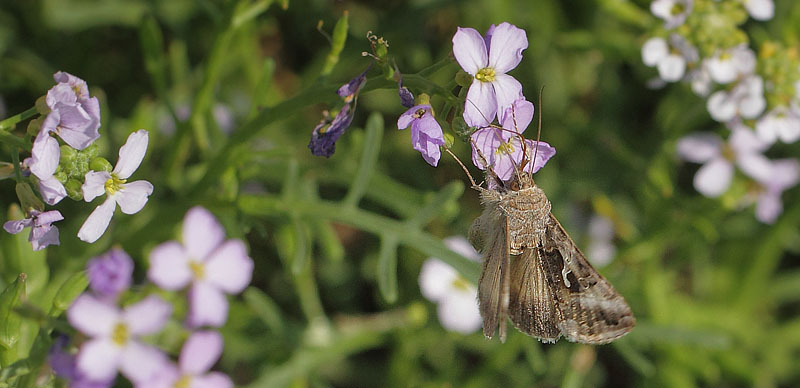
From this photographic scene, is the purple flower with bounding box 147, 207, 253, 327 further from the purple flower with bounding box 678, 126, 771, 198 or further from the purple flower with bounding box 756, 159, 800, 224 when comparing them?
the purple flower with bounding box 756, 159, 800, 224

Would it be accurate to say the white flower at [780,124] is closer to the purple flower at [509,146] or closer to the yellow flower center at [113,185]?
the purple flower at [509,146]

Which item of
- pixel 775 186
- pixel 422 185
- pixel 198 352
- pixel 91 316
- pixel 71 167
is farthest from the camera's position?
pixel 422 185

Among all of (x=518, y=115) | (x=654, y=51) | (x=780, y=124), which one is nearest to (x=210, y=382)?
Result: (x=518, y=115)

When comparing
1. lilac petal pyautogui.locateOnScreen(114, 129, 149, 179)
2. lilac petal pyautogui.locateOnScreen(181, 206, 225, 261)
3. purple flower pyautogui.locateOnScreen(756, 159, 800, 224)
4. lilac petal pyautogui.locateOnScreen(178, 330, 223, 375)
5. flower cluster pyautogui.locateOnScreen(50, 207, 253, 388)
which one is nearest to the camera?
lilac petal pyautogui.locateOnScreen(114, 129, 149, 179)

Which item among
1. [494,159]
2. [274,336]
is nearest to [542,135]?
[274,336]

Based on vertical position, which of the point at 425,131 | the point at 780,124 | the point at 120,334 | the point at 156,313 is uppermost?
the point at 780,124

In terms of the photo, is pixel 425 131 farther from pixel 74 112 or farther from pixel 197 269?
pixel 197 269

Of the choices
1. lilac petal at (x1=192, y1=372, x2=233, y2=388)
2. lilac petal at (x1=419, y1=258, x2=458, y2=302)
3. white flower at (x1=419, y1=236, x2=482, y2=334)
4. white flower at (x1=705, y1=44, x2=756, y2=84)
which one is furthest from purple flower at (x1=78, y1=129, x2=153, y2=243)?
white flower at (x1=705, y1=44, x2=756, y2=84)
